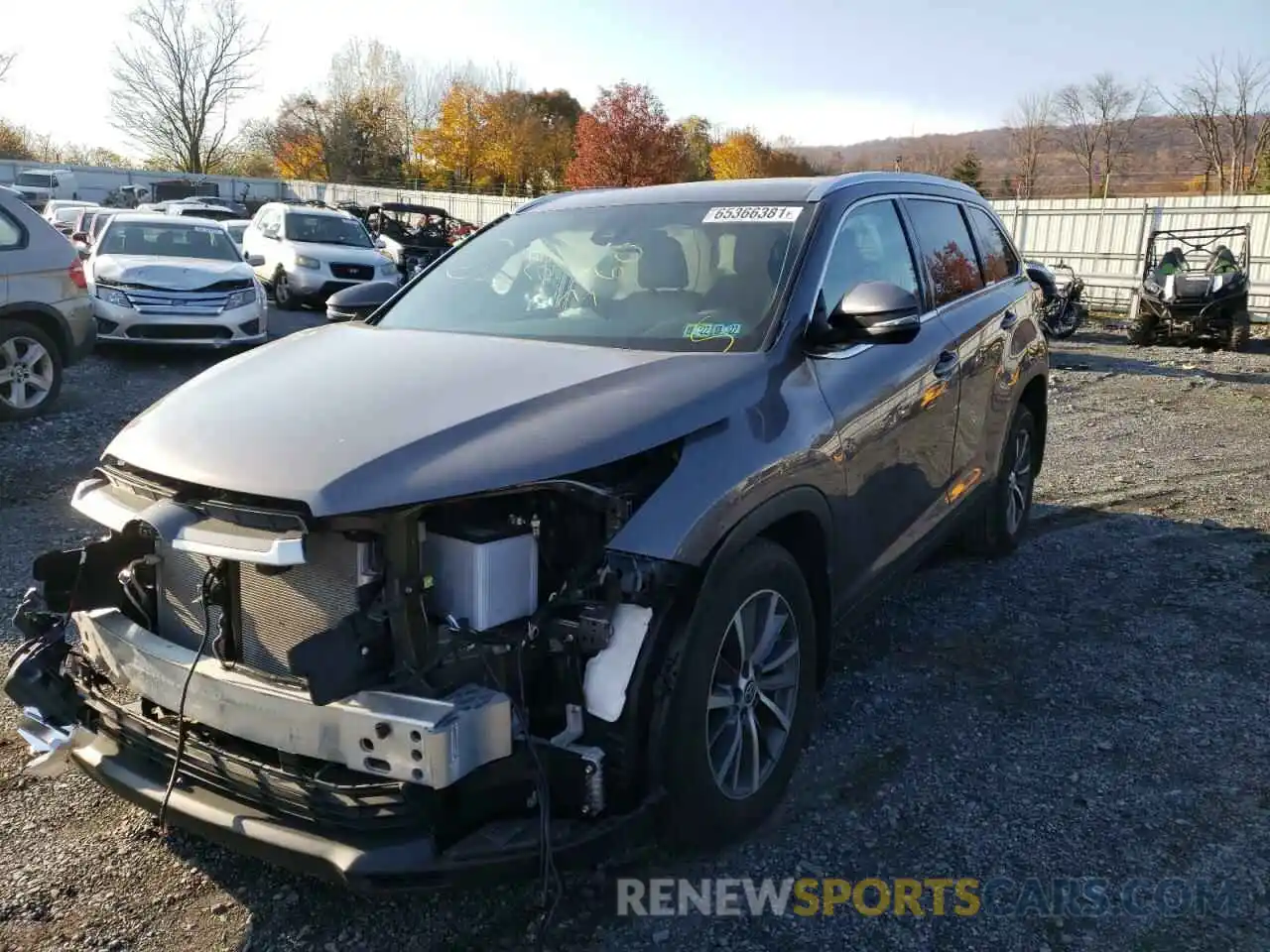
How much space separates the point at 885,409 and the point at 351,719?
2.12 m

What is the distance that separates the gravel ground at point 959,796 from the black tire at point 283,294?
11.3 m

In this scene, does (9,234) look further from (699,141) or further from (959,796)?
(699,141)

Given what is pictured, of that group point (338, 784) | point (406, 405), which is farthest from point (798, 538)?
point (338, 784)

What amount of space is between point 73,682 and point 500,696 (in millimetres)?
1332

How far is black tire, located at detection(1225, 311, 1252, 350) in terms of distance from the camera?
15.7 meters

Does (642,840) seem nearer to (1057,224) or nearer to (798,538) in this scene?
(798,538)

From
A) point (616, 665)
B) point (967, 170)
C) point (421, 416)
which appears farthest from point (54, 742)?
point (967, 170)

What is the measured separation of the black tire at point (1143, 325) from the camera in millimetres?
16203

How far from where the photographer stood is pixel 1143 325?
16281mm

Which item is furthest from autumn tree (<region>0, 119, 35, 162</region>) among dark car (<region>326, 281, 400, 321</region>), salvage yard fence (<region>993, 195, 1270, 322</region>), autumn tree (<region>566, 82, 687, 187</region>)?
dark car (<region>326, 281, 400, 321</region>)

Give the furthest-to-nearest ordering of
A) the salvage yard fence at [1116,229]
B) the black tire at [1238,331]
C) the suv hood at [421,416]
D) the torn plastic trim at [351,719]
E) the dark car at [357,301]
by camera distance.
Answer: the salvage yard fence at [1116,229] < the black tire at [1238,331] < the dark car at [357,301] < the suv hood at [421,416] < the torn plastic trim at [351,719]

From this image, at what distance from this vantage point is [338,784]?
2330mm

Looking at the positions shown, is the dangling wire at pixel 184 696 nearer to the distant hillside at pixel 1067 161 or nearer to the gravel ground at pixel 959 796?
the gravel ground at pixel 959 796

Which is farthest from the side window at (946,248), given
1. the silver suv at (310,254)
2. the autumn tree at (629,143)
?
the autumn tree at (629,143)
